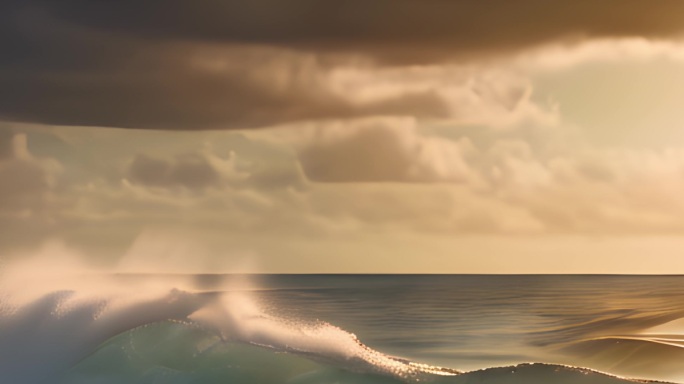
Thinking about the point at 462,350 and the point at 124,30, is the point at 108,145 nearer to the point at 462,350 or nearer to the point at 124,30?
the point at 124,30

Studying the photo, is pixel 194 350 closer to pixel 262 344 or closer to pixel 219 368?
pixel 219 368

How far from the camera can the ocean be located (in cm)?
518

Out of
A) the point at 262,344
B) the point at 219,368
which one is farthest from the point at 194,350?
the point at 262,344

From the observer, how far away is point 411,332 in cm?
782

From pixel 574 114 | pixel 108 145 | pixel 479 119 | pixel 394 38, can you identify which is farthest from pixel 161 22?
pixel 574 114

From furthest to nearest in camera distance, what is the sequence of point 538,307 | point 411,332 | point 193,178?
point 538,307, point 411,332, point 193,178

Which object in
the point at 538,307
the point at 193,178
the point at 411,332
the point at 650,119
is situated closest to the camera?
the point at 650,119

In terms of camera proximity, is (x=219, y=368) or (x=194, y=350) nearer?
(x=219, y=368)

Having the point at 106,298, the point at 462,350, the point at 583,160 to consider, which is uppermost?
the point at 583,160

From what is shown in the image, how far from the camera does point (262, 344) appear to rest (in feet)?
17.8

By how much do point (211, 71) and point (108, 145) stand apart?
101 cm

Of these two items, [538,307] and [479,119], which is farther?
[538,307]

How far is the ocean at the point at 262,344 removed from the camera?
5.18 m

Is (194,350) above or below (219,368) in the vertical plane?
above
